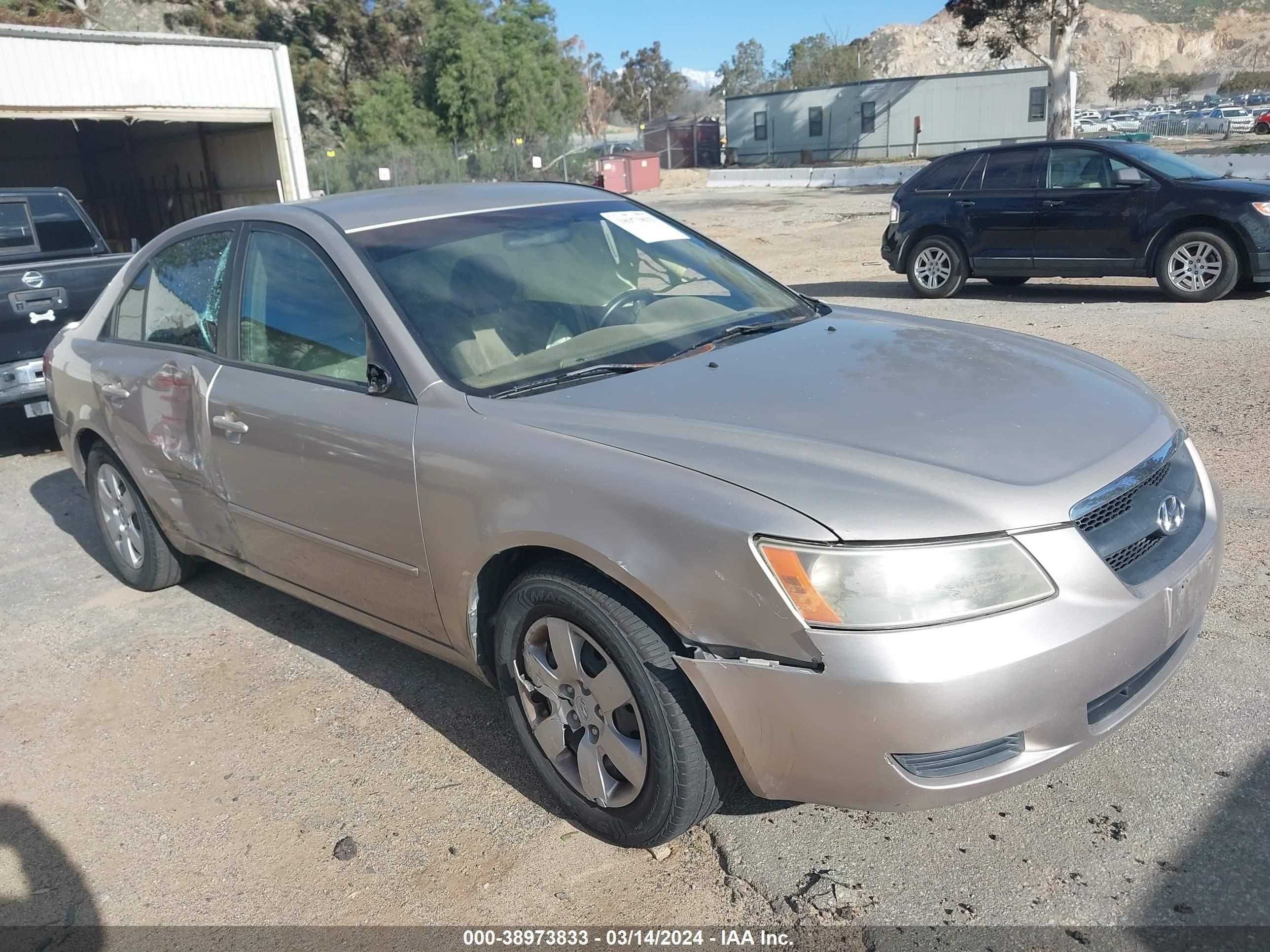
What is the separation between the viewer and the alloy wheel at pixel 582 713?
2656 mm

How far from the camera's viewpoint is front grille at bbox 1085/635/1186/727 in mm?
2387

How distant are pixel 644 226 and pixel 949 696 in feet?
7.94

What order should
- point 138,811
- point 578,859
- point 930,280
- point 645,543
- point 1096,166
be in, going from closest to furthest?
1. point 645,543
2. point 578,859
3. point 138,811
4. point 1096,166
5. point 930,280

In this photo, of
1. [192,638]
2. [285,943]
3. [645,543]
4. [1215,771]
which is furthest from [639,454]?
[192,638]

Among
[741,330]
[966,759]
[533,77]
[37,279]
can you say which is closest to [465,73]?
[533,77]

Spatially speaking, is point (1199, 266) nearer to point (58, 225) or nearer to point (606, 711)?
point (606, 711)

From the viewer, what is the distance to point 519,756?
11.0 ft

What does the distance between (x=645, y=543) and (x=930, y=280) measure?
1013 centimetres

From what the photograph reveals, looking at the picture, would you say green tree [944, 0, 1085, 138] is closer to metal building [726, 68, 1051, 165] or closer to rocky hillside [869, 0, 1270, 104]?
metal building [726, 68, 1051, 165]

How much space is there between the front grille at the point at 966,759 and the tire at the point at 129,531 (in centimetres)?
366

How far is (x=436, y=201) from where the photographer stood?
3.85m

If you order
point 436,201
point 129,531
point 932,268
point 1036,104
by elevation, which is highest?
point 1036,104

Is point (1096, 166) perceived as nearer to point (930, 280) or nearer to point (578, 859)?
point (930, 280)

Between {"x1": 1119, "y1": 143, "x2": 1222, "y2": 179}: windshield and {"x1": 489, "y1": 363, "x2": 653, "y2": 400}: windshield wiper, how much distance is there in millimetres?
8989
